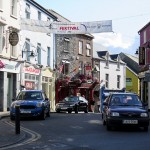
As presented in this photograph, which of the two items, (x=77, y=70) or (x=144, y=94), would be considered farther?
(x=77, y=70)

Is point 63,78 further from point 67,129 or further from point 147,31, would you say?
point 67,129

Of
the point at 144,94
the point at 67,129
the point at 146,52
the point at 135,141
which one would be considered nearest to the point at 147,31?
the point at 146,52

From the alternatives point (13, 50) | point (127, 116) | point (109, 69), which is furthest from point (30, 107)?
point (109, 69)

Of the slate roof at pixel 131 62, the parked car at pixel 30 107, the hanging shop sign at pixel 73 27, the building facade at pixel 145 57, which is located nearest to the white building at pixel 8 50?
the hanging shop sign at pixel 73 27

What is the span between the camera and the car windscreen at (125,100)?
17.6 meters

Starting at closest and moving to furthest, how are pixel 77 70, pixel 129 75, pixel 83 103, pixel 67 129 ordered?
pixel 67 129
pixel 83 103
pixel 77 70
pixel 129 75

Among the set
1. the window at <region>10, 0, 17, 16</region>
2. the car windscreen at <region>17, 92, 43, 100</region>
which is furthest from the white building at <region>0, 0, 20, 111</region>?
the car windscreen at <region>17, 92, 43, 100</region>

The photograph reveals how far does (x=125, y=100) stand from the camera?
17.8 metres

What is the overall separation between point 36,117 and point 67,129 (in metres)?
6.33

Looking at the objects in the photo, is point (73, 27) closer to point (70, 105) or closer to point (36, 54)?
point (70, 105)

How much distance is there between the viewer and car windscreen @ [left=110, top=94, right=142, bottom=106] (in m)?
17.6

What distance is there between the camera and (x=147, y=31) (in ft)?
153

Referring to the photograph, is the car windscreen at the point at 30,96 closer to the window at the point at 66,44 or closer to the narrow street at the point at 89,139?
the narrow street at the point at 89,139

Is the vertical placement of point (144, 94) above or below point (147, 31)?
below
